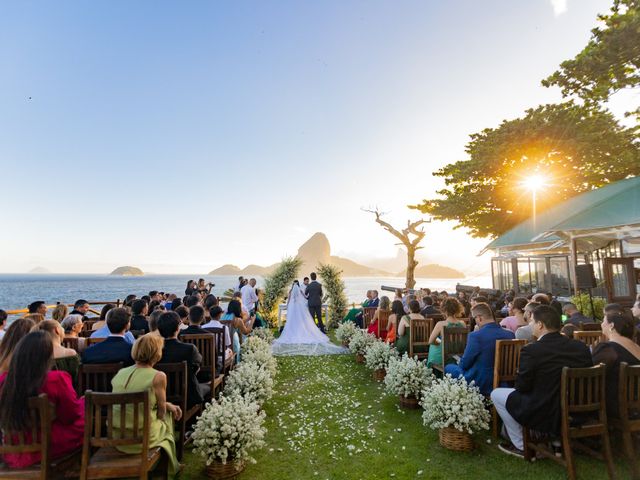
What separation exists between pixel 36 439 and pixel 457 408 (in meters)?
3.88

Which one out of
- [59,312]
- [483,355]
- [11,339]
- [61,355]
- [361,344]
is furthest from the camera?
[361,344]

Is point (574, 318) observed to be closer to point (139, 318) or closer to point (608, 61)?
point (139, 318)

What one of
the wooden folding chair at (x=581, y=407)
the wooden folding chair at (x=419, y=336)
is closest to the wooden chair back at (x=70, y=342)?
the wooden folding chair at (x=419, y=336)

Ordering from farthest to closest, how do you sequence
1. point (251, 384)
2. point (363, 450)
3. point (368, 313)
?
point (368, 313)
point (251, 384)
point (363, 450)

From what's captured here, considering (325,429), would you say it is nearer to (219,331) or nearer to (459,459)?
(459,459)

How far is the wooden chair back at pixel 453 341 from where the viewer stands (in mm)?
5371

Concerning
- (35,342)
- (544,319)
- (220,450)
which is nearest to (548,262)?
(544,319)

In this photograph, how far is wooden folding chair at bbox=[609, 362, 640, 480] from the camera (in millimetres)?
3250

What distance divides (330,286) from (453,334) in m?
10.0

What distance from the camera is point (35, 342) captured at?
263 cm

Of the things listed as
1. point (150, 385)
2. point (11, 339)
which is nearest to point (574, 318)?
point (150, 385)

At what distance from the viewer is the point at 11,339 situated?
10.2 feet

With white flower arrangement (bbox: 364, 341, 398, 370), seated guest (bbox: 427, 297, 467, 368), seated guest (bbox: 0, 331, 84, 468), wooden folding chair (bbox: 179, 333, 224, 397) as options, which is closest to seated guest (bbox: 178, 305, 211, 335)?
wooden folding chair (bbox: 179, 333, 224, 397)

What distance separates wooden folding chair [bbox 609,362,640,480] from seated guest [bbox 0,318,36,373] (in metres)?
5.33
